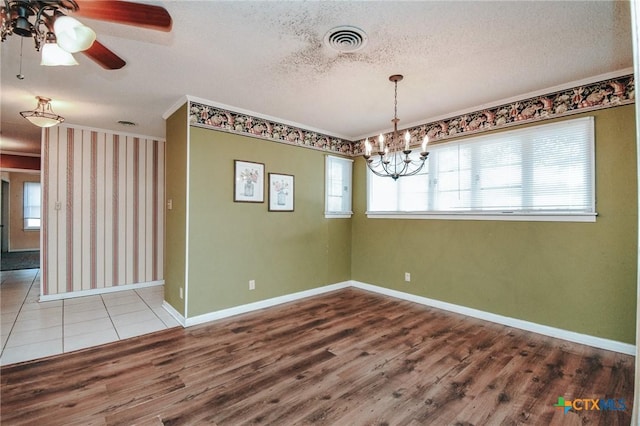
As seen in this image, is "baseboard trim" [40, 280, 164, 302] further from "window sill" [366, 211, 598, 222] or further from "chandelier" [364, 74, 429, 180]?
"chandelier" [364, 74, 429, 180]

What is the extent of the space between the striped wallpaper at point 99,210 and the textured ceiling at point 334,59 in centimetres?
84

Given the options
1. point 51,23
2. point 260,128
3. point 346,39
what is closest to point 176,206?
point 260,128

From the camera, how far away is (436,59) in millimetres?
2385

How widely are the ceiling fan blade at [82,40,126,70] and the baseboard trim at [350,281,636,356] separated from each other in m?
4.07

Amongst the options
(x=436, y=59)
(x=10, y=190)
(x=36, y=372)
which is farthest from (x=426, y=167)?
(x=10, y=190)

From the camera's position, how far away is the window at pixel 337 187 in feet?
15.4

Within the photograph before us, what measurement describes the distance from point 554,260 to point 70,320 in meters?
5.36

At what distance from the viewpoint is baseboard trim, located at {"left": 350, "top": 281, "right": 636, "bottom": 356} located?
104 inches

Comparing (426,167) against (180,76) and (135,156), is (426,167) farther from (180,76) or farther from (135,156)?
(135,156)

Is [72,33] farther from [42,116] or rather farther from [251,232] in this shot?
[251,232]

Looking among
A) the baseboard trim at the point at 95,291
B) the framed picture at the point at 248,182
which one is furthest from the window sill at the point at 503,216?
the baseboard trim at the point at 95,291

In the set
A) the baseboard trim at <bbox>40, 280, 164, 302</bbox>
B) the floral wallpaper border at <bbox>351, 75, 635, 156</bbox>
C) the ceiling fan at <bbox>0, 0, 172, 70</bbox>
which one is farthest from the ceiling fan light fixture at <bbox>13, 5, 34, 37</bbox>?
the baseboard trim at <bbox>40, 280, 164, 302</bbox>

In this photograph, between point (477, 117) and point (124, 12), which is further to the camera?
point (477, 117)

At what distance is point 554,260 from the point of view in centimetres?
298
